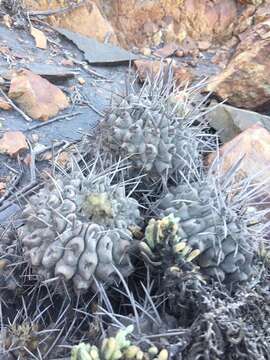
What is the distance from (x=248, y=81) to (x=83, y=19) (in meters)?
1.20

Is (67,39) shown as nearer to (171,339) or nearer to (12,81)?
(12,81)

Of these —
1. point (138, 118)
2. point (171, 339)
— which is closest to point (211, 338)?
point (171, 339)

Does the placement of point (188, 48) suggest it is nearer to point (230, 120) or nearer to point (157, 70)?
point (157, 70)

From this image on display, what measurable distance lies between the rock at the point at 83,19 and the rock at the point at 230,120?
3.93 ft

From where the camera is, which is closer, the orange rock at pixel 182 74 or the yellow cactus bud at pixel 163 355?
the yellow cactus bud at pixel 163 355

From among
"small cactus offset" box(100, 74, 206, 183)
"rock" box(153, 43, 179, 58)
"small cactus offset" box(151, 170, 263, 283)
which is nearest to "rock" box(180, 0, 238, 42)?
"rock" box(153, 43, 179, 58)

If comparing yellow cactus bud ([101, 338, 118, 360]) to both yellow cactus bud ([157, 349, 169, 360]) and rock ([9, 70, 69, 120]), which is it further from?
rock ([9, 70, 69, 120])

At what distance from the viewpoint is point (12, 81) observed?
2709 mm

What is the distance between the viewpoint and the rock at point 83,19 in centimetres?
354

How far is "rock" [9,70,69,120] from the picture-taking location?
2672 millimetres

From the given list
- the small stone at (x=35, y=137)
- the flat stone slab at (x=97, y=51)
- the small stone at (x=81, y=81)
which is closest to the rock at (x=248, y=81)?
the flat stone slab at (x=97, y=51)

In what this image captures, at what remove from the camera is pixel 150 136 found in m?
1.83

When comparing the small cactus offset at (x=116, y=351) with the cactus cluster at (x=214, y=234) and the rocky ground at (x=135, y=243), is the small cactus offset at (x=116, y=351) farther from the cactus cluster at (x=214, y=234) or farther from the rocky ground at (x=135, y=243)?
the cactus cluster at (x=214, y=234)

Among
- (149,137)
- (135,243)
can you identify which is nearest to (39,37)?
(149,137)
